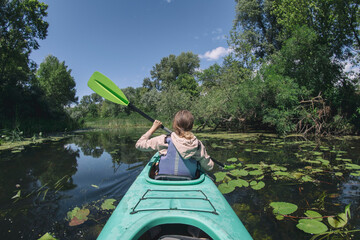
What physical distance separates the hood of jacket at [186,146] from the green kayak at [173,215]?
9.8 inches

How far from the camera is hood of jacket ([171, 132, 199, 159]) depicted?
5.66ft

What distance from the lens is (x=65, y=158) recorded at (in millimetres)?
5184

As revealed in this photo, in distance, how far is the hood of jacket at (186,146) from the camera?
173cm

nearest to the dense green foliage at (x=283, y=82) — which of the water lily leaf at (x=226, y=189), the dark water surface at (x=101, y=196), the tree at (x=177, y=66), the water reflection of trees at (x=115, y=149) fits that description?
the water reflection of trees at (x=115, y=149)

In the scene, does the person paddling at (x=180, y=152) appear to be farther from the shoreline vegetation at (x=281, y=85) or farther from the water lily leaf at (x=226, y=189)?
the shoreline vegetation at (x=281, y=85)

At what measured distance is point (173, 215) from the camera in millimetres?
1169

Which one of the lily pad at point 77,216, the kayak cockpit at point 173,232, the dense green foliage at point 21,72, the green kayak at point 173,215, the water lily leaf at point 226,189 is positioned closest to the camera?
the green kayak at point 173,215

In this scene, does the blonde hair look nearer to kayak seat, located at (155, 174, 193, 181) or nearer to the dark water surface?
kayak seat, located at (155, 174, 193, 181)

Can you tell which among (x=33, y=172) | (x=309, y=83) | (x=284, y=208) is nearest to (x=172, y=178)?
(x=284, y=208)

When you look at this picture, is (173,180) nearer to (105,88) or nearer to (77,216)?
(77,216)

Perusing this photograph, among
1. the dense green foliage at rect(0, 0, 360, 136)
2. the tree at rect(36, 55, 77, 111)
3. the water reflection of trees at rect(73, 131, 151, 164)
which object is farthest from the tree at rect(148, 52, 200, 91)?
the water reflection of trees at rect(73, 131, 151, 164)

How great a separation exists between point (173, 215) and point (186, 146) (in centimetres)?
67

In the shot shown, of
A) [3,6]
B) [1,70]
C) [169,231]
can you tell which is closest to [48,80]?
[1,70]

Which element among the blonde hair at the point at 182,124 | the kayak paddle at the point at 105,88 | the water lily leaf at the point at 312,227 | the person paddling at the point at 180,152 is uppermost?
the kayak paddle at the point at 105,88
